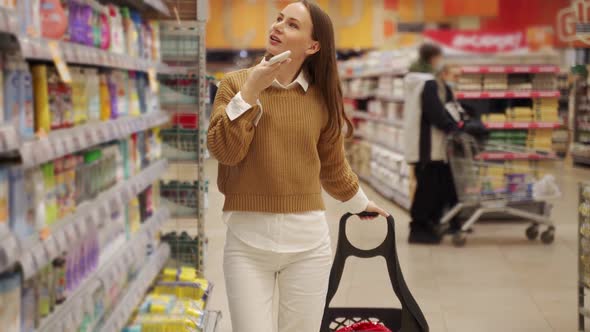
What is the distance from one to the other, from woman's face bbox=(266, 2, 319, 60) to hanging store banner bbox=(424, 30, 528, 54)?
8.04 metres

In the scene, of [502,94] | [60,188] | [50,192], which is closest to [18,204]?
[50,192]

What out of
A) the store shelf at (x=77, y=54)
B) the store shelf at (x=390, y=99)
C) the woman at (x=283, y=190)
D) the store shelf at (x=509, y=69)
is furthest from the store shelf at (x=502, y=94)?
the woman at (x=283, y=190)

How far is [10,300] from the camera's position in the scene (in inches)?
90.5

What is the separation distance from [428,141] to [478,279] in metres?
1.63

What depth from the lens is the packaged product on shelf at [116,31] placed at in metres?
3.75

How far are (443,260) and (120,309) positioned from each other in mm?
3933

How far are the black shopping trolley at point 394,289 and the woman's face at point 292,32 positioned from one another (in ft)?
2.58

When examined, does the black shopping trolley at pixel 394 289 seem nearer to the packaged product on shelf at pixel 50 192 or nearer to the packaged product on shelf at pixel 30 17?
the packaged product on shelf at pixel 50 192

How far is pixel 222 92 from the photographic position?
2758mm

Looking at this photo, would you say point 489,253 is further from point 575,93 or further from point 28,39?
point 575,93

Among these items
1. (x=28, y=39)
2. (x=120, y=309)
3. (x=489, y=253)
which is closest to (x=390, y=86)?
(x=489, y=253)

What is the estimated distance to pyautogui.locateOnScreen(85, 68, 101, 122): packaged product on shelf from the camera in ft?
11.1

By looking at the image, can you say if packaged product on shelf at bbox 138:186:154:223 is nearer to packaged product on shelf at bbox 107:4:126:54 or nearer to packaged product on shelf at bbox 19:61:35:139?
packaged product on shelf at bbox 107:4:126:54

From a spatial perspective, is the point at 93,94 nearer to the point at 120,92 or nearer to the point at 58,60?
the point at 120,92
